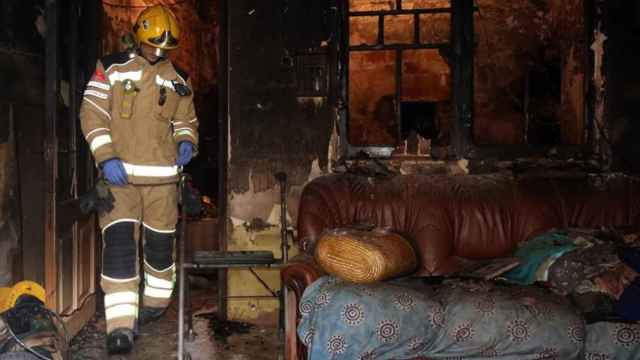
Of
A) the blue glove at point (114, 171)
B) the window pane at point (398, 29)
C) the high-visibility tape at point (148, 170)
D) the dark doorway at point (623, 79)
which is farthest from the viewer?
the window pane at point (398, 29)

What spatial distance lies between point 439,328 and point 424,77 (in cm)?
662

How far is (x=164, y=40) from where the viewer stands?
3.56 meters

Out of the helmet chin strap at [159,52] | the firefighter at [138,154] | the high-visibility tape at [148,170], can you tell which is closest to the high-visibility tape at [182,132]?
the firefighter at [138,154]

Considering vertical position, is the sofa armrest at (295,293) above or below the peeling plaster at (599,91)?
below

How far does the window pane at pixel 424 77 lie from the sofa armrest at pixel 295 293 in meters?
6.25

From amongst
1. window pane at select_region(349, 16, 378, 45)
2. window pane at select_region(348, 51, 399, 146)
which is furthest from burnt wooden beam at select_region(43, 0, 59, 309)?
window pane at select_region(348, 51, 399, 146)

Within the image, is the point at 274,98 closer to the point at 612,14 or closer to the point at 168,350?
the point at 168,350

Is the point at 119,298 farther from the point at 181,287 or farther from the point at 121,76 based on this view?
the point at 121,76

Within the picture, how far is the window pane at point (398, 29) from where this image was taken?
8.17 metres

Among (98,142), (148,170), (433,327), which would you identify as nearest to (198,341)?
(148,170)

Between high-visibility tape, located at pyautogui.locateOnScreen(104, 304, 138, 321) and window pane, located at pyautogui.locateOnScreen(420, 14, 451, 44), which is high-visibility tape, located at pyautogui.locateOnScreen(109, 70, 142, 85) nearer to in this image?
high-visibility tape, located at pyautogui.locateOnScreen(104, 304, 138, 321)

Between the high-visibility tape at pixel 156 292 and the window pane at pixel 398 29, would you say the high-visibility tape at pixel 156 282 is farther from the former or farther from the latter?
the window pane at pixel 398 29

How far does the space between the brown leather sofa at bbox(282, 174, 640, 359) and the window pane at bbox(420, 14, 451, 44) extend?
4230mm

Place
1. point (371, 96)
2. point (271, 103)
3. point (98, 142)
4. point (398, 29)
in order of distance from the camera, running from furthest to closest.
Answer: point (371, 96)
point (398, 29)
point (271, 103)
point (98, 142)
